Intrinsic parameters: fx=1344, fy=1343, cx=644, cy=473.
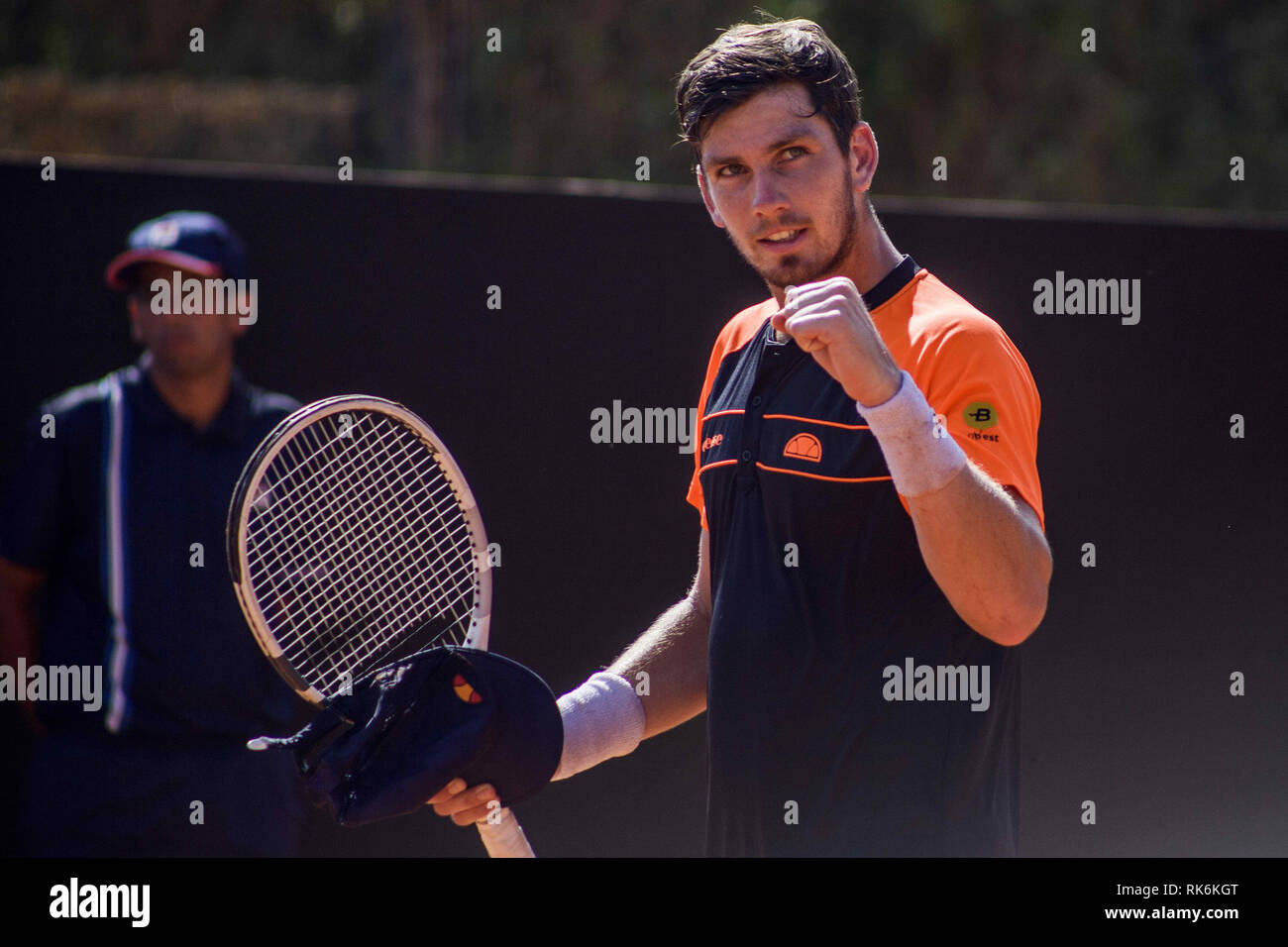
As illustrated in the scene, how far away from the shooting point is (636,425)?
3.50 metres

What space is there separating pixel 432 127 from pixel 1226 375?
23.8ft

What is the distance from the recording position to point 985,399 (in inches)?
71.1

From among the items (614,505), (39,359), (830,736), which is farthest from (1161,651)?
(39,359)

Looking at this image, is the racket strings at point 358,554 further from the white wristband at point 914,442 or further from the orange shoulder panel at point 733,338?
the white wristband at point 914,442

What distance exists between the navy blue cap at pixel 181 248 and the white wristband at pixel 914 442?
1.92 metres

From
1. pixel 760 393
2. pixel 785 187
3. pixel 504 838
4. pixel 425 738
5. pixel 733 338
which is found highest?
pixel 785 187

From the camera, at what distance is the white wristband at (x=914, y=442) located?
165 centimetres

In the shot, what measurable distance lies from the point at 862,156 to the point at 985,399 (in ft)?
1.66

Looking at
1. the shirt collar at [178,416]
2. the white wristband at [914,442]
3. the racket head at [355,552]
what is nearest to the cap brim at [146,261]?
the shirt collar at [178,416]

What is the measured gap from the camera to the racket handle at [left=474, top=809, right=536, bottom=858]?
211 cm

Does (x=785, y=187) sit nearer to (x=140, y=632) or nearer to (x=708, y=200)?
(x=708, y=200)

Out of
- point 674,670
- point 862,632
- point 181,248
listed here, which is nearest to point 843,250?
point 862,632

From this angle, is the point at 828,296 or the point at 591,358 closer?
the point at 828,296
